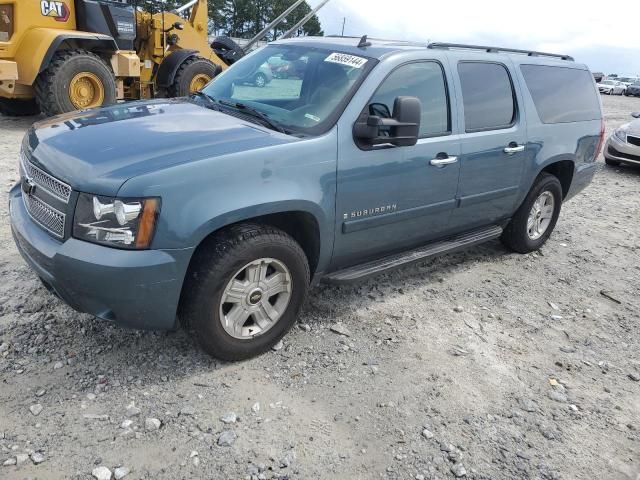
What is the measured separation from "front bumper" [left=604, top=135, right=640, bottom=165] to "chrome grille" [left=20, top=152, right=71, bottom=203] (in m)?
9.98

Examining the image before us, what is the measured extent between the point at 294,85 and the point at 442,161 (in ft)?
3.82

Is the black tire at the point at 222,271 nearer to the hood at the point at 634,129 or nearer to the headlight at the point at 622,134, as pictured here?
the headlight at the point at 622,134

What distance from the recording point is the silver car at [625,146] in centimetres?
984

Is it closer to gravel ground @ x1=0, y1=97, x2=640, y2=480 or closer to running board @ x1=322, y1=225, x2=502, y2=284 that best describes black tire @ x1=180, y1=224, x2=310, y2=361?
gravel ground @ x1=0, y1=97, x2=640, y2=480

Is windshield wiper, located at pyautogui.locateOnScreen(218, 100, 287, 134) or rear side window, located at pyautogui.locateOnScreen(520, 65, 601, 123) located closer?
windshield wiper, located at pyautogui.locateOnScreen(218, 100, 287, 134)

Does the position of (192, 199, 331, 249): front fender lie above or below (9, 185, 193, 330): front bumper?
above

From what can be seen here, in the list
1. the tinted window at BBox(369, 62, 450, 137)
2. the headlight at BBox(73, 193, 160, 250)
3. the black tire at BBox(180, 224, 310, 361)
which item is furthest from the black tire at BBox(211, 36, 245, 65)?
the headlight at BBox(73, 193, 160, 250)

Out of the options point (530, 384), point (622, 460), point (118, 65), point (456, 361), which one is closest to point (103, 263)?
point (456, 361)

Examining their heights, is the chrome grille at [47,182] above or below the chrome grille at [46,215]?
above

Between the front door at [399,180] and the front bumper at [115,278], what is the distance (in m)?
1.12

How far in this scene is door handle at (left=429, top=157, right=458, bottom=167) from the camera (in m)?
3.76

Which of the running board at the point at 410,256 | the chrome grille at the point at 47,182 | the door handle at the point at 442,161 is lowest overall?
the running board at the point at 410,256

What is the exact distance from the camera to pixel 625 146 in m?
9.89

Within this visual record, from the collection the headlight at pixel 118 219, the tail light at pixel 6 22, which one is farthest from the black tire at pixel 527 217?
the tail light at pixel 6 22
